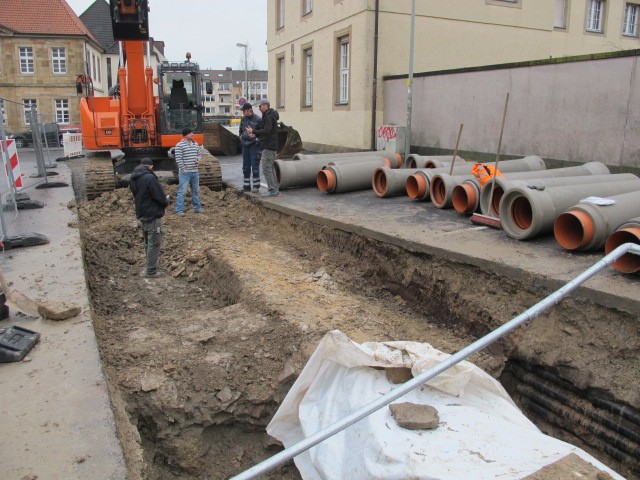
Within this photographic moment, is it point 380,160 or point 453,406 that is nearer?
point 453,406

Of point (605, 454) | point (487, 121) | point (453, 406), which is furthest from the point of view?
point (487, 121)

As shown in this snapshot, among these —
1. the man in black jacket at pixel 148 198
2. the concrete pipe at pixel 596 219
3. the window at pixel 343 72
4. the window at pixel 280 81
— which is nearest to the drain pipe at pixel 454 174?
the concrete pipe at pixel 596 219

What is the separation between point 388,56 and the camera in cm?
1591

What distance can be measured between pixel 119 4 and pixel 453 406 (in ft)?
33.9

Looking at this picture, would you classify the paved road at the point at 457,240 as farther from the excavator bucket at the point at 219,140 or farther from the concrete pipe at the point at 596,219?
the excavator bucket at the point at 219,140

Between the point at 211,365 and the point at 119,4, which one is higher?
the point at 119,4

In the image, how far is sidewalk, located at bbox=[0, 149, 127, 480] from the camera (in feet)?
10.2

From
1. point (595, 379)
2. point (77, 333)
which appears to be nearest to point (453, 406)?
point (595, 379)

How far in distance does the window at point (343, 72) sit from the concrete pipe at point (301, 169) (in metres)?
6.19

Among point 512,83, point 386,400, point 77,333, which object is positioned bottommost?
point 77,333

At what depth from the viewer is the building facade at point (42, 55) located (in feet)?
125

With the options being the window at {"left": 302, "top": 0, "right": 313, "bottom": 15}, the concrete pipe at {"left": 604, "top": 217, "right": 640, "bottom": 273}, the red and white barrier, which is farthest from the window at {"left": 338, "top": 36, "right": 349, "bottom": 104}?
the concrete pipe at {"left": 604, "top": 217, "right": 640, "bottom": 273}

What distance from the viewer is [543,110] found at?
1116cm

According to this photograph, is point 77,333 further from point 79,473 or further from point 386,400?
point 386,400
